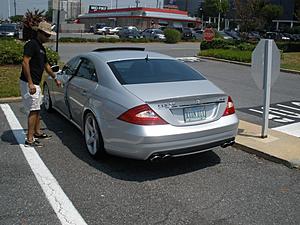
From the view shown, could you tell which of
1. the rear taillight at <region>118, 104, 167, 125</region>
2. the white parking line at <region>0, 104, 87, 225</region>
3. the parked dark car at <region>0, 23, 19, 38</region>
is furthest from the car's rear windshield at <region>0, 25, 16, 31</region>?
the rear taillight at <region>118, 104, 167, 125</region>

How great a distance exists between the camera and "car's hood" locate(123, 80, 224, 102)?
455 centimetres

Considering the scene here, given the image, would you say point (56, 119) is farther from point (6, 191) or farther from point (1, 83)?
point (1, 83)

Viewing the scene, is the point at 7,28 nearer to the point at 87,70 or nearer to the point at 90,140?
the point at 87,70

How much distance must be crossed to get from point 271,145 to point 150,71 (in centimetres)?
218

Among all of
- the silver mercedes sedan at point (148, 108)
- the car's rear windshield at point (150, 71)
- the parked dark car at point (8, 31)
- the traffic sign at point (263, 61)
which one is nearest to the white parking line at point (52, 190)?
the silver mercedes sedan at point (148, 108)

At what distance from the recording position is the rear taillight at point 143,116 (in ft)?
14.3

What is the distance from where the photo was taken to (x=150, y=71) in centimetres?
531

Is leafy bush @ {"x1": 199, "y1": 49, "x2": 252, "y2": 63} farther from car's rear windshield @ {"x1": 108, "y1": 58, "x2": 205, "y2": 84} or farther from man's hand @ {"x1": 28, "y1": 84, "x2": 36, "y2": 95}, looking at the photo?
man's hand @ {"x1": 28, "y1": 84, "x2": 36, "y2": 95}

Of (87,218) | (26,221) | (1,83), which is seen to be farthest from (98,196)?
(1,83)

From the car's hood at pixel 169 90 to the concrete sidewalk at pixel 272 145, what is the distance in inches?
49.8

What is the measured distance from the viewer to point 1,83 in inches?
424

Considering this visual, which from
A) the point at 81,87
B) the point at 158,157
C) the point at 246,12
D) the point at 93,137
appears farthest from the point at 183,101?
the point at 246,12

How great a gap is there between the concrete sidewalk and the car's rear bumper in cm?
100

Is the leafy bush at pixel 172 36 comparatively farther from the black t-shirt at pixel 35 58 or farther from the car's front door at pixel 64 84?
the black t-shirt at pixel 35 58
